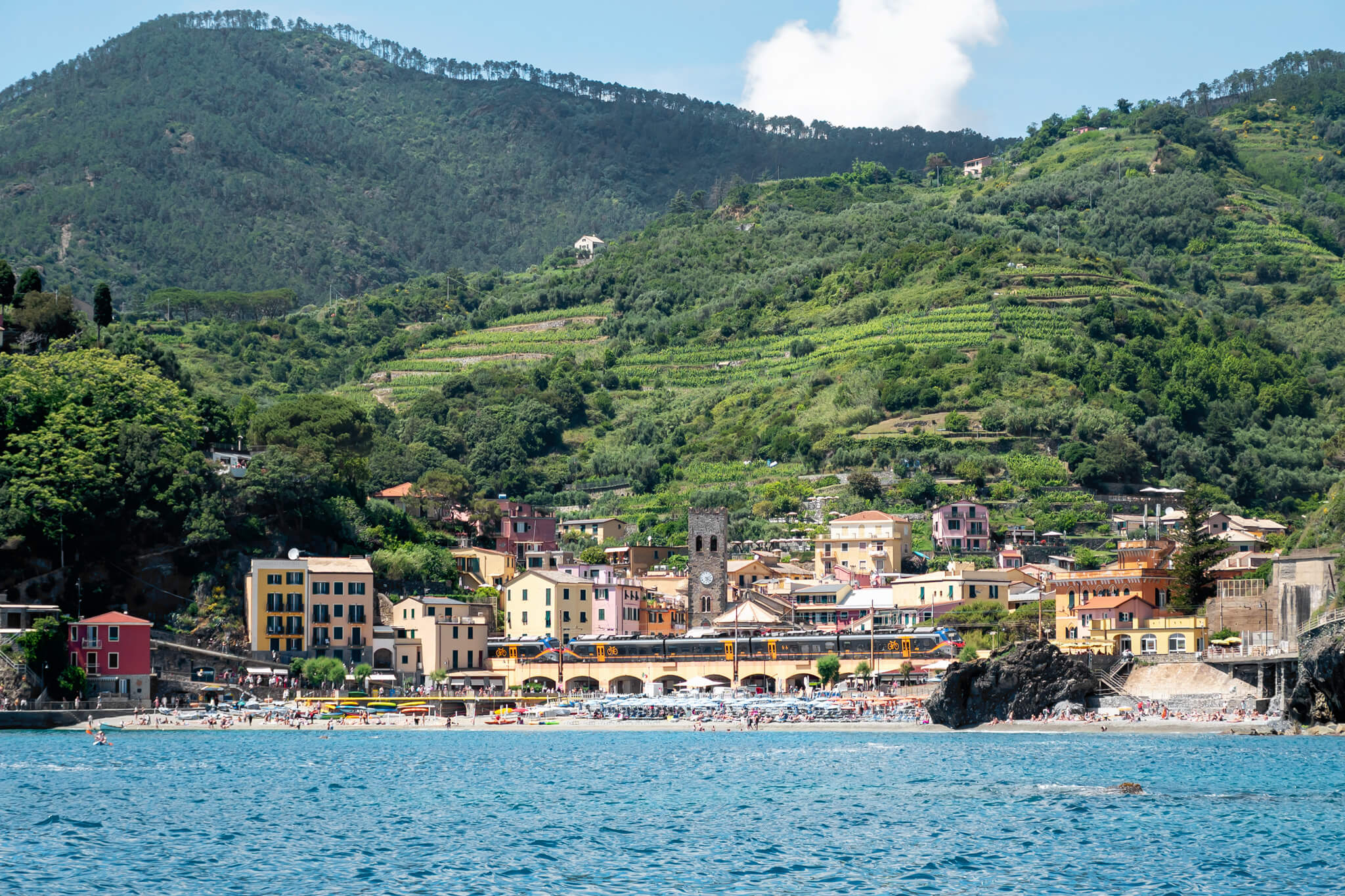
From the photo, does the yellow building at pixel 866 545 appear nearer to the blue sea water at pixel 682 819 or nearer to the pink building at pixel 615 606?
the pink building at pixel 615 606

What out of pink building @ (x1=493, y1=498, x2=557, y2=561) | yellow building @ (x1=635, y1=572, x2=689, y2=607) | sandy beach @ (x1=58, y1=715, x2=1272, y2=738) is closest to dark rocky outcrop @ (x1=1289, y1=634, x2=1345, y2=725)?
sandy beach @ (x1=58, y1=715, x2=1272, y2=738)

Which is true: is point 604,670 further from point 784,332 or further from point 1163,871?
point 784,332

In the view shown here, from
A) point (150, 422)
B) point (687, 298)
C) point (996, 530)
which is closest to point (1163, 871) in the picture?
point (150, 422)

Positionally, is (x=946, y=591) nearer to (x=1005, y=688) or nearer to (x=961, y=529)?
(x=961, y=529)

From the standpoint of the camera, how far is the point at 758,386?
149 m

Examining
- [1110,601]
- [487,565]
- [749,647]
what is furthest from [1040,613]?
[487,565]

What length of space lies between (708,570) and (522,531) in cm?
2125

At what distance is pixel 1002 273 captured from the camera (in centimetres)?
15362

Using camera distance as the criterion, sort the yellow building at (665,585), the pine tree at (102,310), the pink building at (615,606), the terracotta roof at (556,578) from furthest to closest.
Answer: the yellow building at (665,585) → the pine tree at (102,310) → the pink building at (615,606) → the terracotta roof at (556,578)

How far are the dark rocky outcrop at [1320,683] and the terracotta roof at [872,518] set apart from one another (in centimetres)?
4376

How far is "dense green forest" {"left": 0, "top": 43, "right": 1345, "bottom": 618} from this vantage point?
86.8 meters

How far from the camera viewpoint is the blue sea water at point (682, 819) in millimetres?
32000

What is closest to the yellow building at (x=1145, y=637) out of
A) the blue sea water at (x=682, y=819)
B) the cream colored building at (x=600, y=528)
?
the blue sea water at (x=682, y=819)

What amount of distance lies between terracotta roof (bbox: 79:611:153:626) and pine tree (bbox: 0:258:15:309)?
90.6 feet
